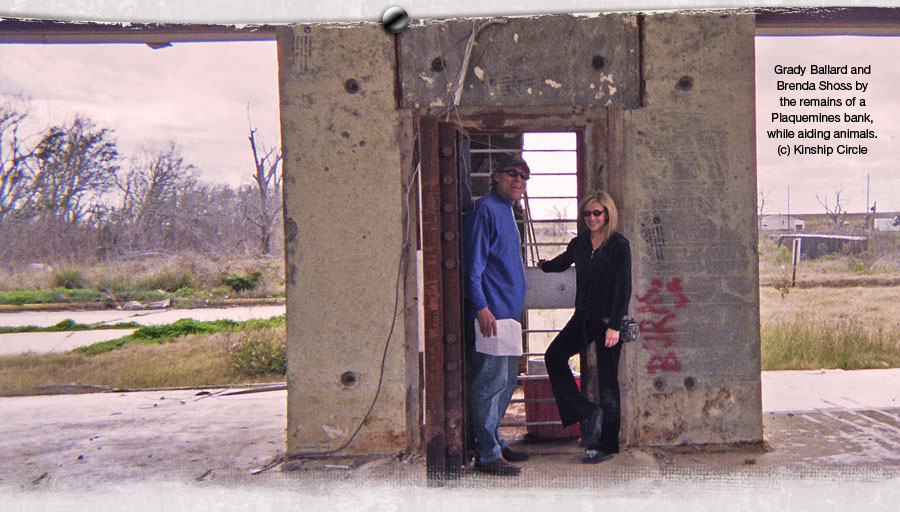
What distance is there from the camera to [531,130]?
4.45m

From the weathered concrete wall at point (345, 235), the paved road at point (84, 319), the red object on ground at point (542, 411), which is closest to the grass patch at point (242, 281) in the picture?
the paved road at point (84, 319)

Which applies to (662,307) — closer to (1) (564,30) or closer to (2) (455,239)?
(2) (455,239)

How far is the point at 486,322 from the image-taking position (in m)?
3.86

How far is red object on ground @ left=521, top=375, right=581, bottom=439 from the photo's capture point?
4648mm

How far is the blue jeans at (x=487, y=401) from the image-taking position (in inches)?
156

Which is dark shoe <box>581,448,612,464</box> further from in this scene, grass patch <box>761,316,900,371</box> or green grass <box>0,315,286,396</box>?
green grass <box>0,315,286,396</box>

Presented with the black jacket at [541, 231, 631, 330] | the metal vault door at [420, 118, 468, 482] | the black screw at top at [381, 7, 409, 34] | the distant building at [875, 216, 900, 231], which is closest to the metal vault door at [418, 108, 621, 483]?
the metal vault door at [420, 118, 468, 482]

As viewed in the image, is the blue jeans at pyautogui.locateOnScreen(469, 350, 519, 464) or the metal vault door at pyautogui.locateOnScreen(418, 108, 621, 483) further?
the blue jeans at pyautogui.locateOnScreen(469, 350, 519, 464)

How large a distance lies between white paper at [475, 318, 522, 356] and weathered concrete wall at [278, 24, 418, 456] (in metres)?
0.66

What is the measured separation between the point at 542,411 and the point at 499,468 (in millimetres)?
825

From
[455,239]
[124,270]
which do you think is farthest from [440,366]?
[124,270]

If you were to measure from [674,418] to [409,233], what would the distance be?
7.49 feet

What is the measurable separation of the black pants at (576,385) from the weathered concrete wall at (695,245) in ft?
1.01

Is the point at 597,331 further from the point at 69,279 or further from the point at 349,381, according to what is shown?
the point at 69,279
